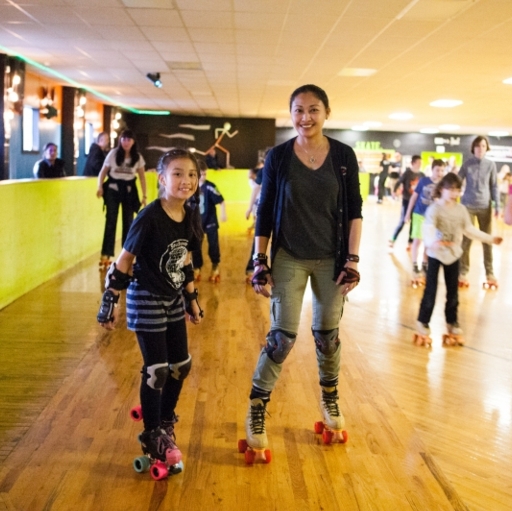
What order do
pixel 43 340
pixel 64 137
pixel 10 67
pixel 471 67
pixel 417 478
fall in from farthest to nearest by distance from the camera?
pixel 64 137
pixel 10 67
pixel 471 67
pixel 43 340
pixel 417 478

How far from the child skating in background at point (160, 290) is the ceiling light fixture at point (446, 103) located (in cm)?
1244

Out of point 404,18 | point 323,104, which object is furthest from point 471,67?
point 323,104

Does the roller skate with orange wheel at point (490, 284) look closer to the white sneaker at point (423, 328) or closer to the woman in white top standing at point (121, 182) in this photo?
the white sneaker at point (423, 328)

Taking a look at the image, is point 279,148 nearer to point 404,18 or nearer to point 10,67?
point 404,18

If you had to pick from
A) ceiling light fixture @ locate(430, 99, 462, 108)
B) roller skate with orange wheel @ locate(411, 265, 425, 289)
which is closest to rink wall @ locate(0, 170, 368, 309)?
roller skate with orange wheel @ locate(411, 265, 425, 289)

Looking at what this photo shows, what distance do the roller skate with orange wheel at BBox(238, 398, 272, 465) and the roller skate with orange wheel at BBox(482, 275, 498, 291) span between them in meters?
4.88

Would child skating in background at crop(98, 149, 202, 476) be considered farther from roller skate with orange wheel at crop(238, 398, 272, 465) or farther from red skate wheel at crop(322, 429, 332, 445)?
red skate wheel at crop(322, 429, 332, 445)

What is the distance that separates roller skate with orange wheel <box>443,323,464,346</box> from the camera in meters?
4.60

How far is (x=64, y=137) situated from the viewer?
A: 45.8 ft

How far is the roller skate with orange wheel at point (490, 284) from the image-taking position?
22.8 feet

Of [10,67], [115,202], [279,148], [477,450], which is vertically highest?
[10,67]

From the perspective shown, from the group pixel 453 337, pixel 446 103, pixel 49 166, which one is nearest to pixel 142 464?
pixel 453 337

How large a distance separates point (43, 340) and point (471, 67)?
24.5 ft

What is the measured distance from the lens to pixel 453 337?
460 centimetres
